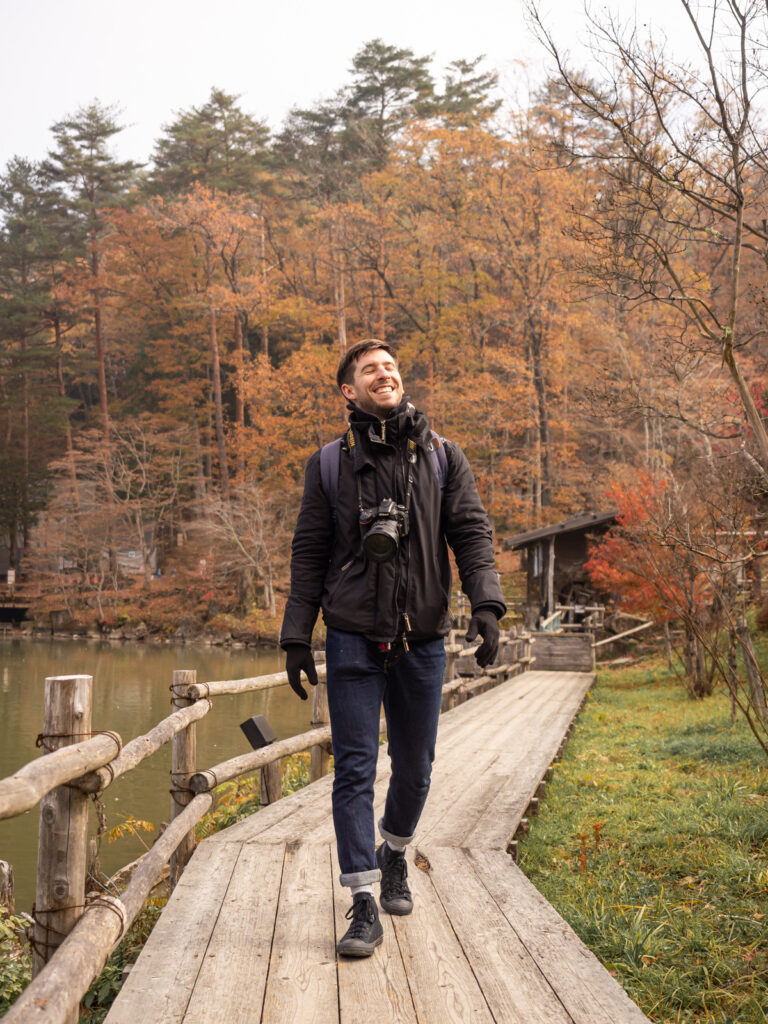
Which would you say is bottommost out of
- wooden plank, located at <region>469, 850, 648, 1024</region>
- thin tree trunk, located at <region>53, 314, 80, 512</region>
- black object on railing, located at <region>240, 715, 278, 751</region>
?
wooden plank, located at <region>469, 850, 648, 1024</region>

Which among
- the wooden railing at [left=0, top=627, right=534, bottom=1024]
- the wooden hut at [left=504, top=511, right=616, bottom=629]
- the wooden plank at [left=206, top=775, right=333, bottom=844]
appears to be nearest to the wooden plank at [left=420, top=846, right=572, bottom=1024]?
the wooden plank at [left=206, top=775, right=333, bottom=844]

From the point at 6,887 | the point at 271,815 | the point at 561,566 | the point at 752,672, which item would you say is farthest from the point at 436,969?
the point at 561,566

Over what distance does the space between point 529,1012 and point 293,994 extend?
0.67 m

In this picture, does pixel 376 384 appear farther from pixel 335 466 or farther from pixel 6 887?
pixel 6 887

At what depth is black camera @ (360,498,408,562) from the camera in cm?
291

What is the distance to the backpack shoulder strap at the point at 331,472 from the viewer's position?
10.2ft

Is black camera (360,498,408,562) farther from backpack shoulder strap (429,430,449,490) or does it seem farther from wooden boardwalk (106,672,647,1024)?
wooden boardwalk (106,672,647,1024)

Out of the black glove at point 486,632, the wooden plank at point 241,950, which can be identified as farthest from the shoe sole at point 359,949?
the black glove at point 486,632

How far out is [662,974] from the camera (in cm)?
335

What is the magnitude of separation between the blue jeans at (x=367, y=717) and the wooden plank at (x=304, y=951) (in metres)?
0.26

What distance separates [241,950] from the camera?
2.95m

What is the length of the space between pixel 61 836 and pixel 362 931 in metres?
0.99

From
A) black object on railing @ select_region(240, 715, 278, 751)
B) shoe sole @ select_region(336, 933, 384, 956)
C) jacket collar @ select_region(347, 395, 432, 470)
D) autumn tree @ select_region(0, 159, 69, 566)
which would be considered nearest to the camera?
shoe sole @ select_region(336, 933, 384, 956)

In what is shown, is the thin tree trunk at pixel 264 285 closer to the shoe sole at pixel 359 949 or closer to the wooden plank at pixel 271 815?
the wooden plank at pixel 271 815
